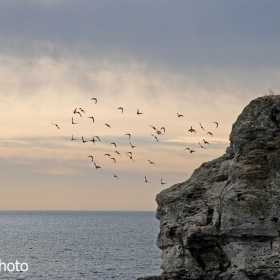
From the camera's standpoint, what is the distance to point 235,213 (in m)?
28.1

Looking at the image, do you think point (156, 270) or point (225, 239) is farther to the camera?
point (156, 270)

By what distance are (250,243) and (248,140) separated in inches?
239

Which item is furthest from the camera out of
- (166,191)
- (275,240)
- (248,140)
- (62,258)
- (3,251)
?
(3,251)

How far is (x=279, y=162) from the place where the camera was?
28.5m

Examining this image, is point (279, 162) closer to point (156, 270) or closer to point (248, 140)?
point (248, 140)

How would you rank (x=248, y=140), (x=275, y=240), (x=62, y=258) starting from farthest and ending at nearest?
(x=62, y=258)
(x=248, y=140)
(x=275, y=240)

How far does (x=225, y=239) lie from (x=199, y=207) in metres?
3.13

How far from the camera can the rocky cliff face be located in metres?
27.6

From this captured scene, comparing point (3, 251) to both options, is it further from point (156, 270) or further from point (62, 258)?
point (156, 270)

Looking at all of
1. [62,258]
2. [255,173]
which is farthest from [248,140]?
[62,258]

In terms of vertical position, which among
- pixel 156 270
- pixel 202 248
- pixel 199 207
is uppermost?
pixel 199 207

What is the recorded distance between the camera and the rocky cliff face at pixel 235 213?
27.6 m

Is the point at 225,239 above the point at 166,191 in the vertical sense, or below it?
below

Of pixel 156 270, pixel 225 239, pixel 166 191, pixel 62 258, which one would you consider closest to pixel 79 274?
pixel 156 270
